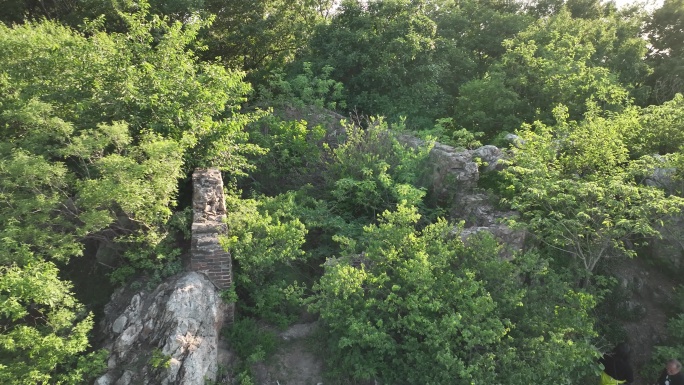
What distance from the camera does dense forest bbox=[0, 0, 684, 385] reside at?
736cm

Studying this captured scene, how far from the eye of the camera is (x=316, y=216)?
10.3m

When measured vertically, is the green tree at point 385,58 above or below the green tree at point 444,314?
above

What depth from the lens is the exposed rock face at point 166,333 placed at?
23.3 ft

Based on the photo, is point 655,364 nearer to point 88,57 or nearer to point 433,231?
point 433,231

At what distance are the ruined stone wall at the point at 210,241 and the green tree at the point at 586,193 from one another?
6.06m

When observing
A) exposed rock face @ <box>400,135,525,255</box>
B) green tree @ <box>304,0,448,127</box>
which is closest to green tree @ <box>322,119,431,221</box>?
exposed rock face @ <box>400,135,525,255</box>

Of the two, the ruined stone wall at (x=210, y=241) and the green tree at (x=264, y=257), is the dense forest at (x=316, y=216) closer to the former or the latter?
the green tree at (x=264, y=257)

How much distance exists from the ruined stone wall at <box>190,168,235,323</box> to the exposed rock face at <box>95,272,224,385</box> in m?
0.21

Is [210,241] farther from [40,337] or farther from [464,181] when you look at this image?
[464,181]

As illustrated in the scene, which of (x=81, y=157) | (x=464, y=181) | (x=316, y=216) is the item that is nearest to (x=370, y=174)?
(x=316, y=216)

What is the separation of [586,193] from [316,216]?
18.6 ft

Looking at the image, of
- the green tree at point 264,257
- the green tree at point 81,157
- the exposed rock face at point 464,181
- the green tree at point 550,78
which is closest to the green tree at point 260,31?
the green tree at point 81,157

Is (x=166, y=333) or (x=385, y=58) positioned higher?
(x=385, y=58)

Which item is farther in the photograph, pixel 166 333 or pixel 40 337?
pixel 166 333
